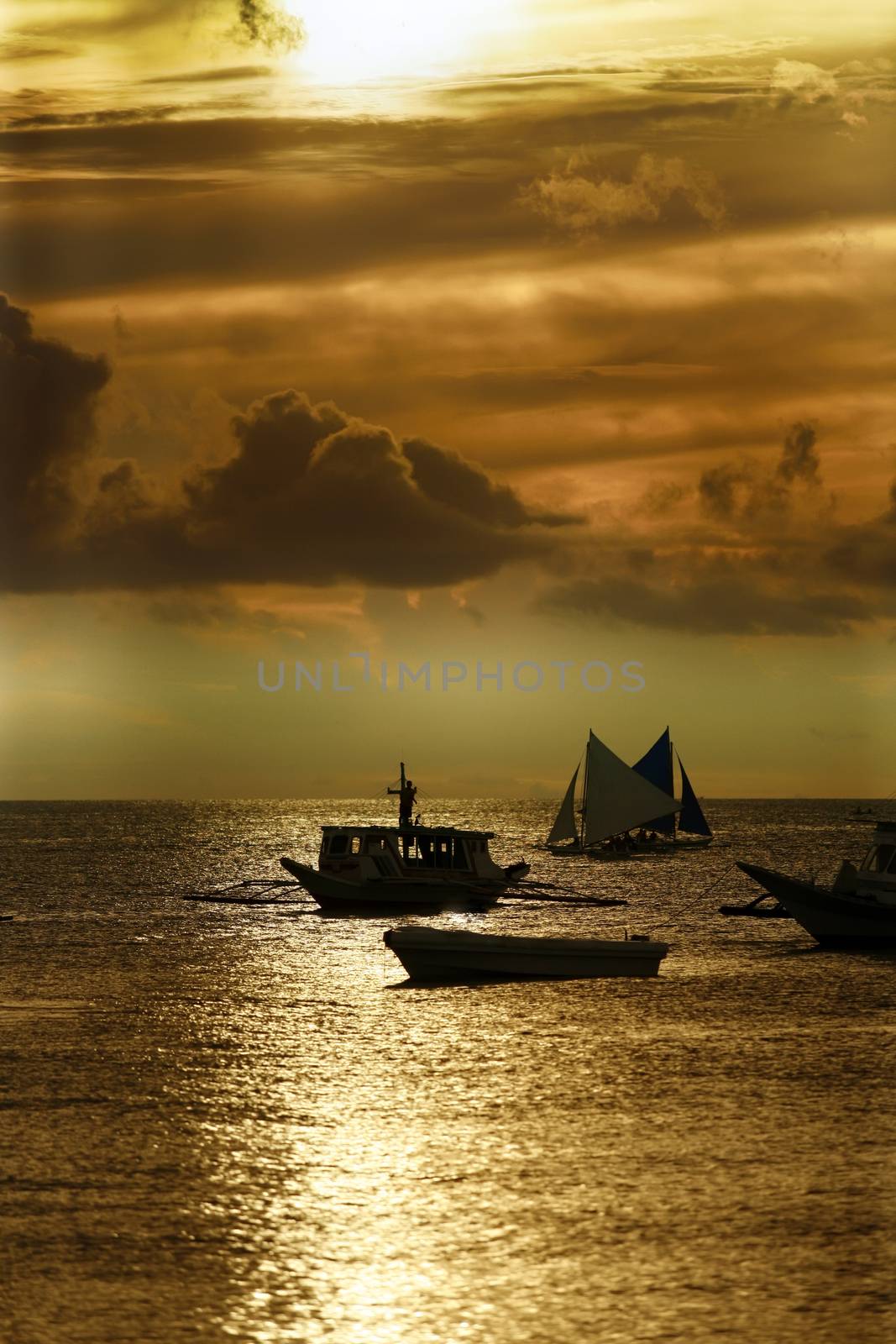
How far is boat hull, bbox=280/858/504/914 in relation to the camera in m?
73.8

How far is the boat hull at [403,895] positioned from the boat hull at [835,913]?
15.8 meters

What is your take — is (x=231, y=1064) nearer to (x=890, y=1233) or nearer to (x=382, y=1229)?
(x=382, y=1229)

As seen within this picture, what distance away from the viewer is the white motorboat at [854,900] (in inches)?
2323

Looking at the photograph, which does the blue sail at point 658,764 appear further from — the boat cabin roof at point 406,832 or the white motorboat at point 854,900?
the white motorboat at point 854,900

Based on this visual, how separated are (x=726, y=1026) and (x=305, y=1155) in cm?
1815

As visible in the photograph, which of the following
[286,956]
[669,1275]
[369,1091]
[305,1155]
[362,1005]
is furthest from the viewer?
[286,956]

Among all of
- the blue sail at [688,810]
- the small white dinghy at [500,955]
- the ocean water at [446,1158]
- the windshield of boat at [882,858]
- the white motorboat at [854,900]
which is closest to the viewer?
the ocean water at [446,1158]

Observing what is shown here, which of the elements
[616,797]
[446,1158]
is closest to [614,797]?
[616,797]

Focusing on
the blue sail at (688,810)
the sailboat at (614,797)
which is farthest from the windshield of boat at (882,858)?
the blue sail at (688,810)

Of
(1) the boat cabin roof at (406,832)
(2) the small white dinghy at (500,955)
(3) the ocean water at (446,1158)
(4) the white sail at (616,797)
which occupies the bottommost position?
(3) the ocean water at (446,1158)

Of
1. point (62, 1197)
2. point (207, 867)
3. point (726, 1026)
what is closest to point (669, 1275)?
point (62, 1197)

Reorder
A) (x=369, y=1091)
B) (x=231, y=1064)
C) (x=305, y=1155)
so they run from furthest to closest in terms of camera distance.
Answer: (x=231, y=1064)
(x=369, y=1091)
(x=305, y=1155)

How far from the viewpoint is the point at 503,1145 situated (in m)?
29.3

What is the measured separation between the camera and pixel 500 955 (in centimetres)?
5234
